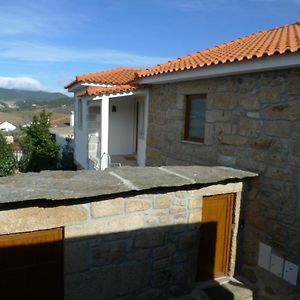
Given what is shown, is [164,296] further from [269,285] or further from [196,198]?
[269,285]

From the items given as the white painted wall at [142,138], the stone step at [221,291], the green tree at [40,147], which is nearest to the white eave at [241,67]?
the white painted wall at [142,138]

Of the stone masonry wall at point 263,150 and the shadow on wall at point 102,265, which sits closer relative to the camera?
the shadow on wall at point 102,265

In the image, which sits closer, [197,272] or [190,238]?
[190,238]

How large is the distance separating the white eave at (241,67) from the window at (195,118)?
0.46 m

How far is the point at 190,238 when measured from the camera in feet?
13.3

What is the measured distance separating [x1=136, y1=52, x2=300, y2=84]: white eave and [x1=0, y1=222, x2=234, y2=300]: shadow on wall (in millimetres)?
2440

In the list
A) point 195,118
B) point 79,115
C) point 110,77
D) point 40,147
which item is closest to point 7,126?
point 40,147

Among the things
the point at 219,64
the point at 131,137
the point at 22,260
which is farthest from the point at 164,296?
the point at 131,137

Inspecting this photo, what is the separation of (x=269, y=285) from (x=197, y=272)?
1248mm

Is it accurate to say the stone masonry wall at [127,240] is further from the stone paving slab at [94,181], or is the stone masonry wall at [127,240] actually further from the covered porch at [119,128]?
the covered porch at [119,128]

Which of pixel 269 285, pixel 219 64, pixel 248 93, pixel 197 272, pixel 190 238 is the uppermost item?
pixel 219 64

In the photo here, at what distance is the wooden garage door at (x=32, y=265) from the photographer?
9.72 feet

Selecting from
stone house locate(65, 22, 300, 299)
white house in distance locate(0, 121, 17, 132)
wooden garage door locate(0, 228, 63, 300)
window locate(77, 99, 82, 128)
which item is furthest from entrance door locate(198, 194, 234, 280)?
white house in distance locate(0, 121, 17, 132)

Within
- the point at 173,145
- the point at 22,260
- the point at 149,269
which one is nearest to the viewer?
the point at 22,260
